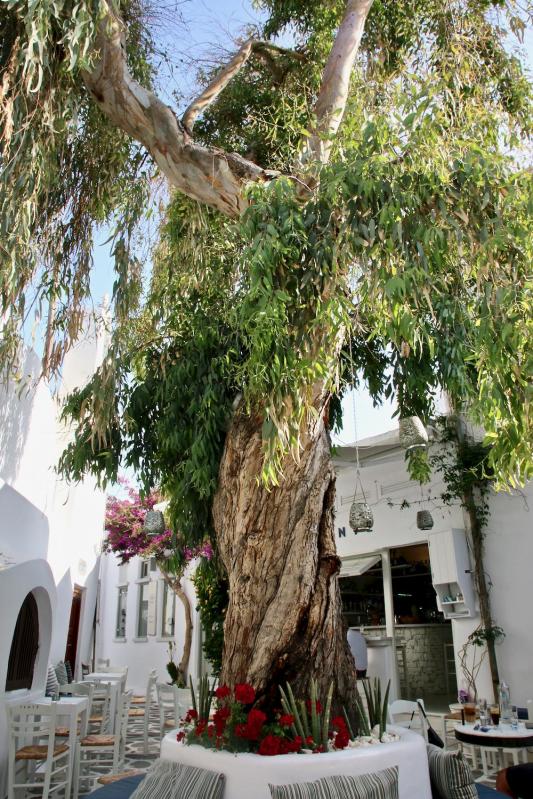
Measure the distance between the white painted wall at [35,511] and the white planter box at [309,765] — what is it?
2.42m

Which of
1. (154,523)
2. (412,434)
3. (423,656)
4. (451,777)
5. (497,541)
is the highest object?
(412,434)

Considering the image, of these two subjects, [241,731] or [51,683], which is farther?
[51,683]

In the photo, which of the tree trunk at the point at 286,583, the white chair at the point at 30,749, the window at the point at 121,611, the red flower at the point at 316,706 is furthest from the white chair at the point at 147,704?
the window at the point at 121,611

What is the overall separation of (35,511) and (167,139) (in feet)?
16.4

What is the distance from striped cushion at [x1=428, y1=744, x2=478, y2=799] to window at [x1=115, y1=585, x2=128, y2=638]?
14658 millimetres

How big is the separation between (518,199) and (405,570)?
10.4 metres

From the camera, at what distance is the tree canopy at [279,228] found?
315 cm

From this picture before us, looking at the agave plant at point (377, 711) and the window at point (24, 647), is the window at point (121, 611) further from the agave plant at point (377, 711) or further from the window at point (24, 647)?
the agave plant at point (377, 711)

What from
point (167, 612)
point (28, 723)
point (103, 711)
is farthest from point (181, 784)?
point (167, 612)

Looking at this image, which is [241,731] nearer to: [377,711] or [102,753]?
[377,711]

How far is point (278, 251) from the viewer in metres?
3.17

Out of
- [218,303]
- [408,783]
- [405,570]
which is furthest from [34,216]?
[405,570]

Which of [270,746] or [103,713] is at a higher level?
[270,746]

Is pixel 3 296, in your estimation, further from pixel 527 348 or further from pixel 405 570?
pixel 405 570
